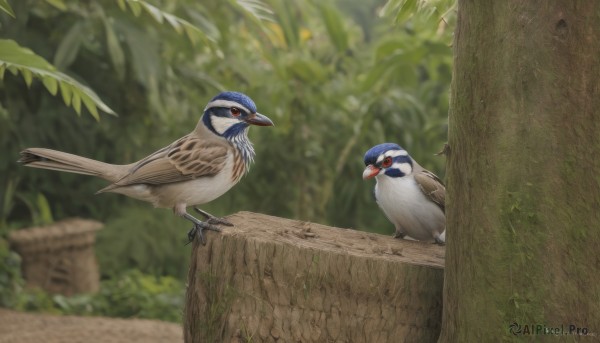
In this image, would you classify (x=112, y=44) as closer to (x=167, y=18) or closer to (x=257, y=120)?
(x=167, y=18)

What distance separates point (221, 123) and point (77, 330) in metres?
2.67

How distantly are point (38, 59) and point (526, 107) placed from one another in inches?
101

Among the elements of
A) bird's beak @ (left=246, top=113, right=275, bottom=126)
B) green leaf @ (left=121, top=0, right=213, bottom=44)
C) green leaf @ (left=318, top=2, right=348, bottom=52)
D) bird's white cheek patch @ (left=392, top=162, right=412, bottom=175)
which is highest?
green leaf @ (left=318, top=2, right=348, bottom=52)

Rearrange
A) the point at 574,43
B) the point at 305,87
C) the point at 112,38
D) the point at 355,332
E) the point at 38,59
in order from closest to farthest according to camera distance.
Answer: the point at 574,43
the point at 355,332
the point at 38,59
the point at 112,38
the point at 305,87

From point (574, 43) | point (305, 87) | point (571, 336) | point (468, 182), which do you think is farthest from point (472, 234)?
point (305, 87)

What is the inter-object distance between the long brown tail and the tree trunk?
2243 mm

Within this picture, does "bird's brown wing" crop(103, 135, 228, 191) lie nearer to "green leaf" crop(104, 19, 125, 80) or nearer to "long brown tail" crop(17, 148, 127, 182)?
"long brown tail" crop(17, 148, 127, 182)

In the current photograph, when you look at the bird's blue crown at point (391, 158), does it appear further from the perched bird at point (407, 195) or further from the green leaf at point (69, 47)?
the green leaf at point (69, 47)

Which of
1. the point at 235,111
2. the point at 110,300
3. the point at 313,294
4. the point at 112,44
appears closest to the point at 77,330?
the point at 110,300

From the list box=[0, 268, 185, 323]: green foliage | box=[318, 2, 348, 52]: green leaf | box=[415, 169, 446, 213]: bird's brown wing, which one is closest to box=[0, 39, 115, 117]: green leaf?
box=[415, 169, 446, 213]: bird's brown wing

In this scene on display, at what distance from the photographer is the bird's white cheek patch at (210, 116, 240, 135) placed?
496cm

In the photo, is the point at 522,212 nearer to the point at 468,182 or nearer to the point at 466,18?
the point at 468,182

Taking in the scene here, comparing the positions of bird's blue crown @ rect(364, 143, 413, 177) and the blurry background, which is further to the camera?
the blurry background

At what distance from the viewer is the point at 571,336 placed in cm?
350
